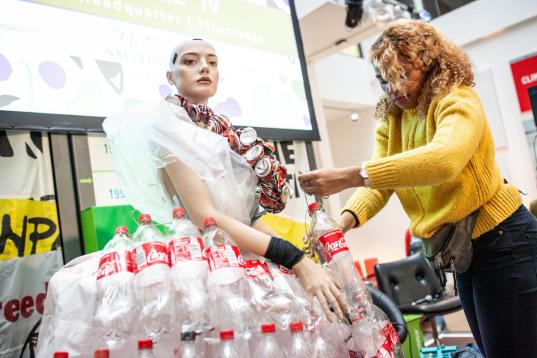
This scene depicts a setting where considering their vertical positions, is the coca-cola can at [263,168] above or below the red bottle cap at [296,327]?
above

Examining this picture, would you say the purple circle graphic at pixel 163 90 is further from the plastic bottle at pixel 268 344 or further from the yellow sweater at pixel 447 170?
the plastic bottle at pixel 268 344

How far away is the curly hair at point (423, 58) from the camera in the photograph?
4.56 feet

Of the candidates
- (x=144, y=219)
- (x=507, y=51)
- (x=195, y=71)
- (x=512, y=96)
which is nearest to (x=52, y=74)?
(x=195, y=71)

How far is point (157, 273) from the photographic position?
37.8 inches

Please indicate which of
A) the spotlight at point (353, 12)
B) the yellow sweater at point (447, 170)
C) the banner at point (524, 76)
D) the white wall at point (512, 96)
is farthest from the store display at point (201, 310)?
the banner at point (524, 76)

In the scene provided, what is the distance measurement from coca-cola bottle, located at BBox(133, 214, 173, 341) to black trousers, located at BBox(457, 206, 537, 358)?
934 millimetres

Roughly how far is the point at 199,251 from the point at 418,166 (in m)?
0.62

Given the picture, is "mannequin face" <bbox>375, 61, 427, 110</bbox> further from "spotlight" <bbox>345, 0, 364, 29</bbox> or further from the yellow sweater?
"spotlight" <bbox>345, 0, 364, 29</bbox>

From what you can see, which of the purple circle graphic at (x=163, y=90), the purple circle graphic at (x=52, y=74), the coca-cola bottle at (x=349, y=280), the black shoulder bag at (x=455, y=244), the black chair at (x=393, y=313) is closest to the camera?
the coca-cola bottle at (x=349, y=280)

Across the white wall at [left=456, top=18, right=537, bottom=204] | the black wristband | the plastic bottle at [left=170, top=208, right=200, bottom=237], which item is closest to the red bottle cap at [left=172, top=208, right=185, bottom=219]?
the plastic bottle at [left=170, top=208, right=200, bottom=237]

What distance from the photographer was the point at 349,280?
1.24m

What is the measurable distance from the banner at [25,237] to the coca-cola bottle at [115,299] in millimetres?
1065

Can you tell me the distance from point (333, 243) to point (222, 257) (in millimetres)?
329

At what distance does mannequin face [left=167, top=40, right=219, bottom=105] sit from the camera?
151cm
